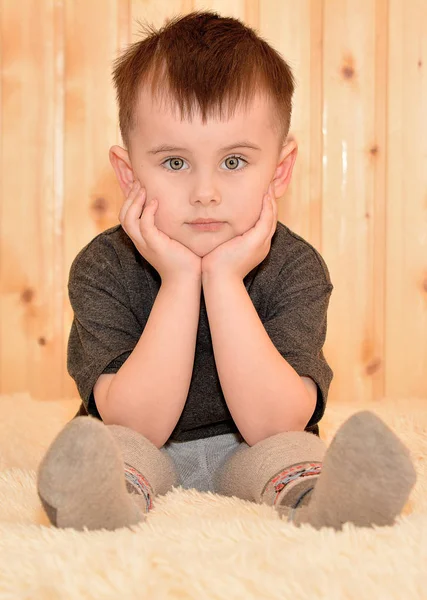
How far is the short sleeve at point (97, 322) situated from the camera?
1098 mm

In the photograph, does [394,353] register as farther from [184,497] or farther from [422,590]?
[422,590]

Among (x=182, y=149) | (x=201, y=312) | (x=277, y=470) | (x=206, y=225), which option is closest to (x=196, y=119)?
(x=182, y=149)

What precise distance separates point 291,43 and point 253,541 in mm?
1444

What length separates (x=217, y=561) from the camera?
2.29ft

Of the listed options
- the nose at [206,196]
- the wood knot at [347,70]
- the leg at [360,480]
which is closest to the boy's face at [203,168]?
the nose at [206,196]

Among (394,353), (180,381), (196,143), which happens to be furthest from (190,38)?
(394,353)

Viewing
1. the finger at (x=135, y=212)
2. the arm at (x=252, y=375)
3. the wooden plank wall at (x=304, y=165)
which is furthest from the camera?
the wooden plank wall at (x=304, y=165)

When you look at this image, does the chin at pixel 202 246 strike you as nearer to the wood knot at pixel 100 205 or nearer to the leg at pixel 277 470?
the leg at pixel 277 470

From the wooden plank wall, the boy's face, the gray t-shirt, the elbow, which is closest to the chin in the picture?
the boy's face

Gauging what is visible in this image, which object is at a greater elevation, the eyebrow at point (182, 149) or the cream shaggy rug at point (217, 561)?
the eyebrow at point (182, 149)

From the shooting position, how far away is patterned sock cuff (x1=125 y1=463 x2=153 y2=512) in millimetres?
910

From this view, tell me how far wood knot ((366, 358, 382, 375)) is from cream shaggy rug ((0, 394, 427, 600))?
3.75 feet

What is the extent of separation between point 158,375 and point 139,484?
161 millimetres

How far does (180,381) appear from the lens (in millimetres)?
1048
